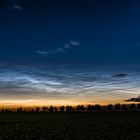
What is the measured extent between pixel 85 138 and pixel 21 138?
6917 mm

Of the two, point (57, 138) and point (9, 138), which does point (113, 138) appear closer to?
point (57, 138)

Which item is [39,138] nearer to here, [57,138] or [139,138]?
[57,138]

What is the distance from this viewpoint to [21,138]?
1125 inches

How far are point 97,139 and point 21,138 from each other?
818 cm

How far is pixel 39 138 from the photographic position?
28688mm

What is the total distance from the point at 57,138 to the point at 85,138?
3.05 metres

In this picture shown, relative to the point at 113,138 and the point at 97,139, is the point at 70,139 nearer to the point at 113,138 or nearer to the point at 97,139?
the point at 97,139

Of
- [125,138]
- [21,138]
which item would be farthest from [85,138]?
[21,138]

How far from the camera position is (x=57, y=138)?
1131 inches

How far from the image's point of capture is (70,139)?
1095 inches

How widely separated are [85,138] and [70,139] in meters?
1.71

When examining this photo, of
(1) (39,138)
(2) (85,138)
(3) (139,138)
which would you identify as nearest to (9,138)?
(1) (39,138)

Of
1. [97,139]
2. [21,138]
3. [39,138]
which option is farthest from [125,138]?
[21,138]

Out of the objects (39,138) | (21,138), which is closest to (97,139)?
(39,138)
